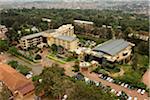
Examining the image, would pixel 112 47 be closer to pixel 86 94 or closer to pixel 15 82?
pixel 15 82

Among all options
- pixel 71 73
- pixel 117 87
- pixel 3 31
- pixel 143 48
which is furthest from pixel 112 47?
pixel 3 31

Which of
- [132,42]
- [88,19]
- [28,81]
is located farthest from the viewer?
[88,19]

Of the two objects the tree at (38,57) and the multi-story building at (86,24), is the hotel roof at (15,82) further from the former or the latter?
the multi-story building at (86,24)

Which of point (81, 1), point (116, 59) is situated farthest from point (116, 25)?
point (81, 1)

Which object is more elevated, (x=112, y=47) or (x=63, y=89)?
(x=112, y=47)

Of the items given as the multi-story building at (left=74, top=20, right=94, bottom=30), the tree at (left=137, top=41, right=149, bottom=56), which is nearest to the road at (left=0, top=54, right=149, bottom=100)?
the tree at (left=137, top=41, right=149, bottom=56)

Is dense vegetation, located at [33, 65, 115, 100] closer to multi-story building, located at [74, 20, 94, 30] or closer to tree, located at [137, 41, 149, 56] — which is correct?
tree, located at [137, 41, 149, 56]

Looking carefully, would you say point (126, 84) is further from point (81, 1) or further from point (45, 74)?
point (81, 1)
